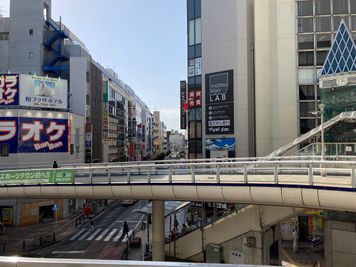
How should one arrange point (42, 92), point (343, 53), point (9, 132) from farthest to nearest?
point (42, 92) → point (9, 132) → point (343, 53)

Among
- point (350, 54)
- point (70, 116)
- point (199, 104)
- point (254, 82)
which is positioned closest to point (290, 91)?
point (254, 82)

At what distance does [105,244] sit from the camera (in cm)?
2944

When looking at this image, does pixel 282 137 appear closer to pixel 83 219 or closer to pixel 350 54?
pixel 350 54

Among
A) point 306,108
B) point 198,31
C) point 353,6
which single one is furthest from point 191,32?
point 353,6

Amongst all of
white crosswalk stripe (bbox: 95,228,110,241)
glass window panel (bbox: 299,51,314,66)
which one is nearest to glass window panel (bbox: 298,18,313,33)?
glass window panel (bbox: 299,51,314,66)

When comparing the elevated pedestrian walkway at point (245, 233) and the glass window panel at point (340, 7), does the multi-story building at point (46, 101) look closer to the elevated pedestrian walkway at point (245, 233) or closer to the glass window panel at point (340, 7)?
the elevated pedestrian walkway at point (245, 233)

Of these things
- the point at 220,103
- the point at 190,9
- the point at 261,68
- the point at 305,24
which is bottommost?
the point at 220,103

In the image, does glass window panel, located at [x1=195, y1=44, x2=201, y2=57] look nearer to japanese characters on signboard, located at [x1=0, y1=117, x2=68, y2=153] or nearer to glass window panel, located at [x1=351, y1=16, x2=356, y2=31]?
glass window panel, located at [x1=351, y1=16, x2=356, y2=31]

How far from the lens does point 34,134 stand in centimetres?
3941

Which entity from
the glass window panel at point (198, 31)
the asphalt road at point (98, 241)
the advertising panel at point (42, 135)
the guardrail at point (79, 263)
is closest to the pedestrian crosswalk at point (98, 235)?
the asphalt road at point (98, 241)

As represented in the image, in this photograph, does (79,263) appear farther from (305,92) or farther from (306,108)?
(305,92)

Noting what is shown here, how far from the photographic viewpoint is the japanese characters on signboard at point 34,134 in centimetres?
3809

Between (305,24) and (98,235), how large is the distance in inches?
1133

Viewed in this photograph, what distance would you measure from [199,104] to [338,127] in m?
15.4
